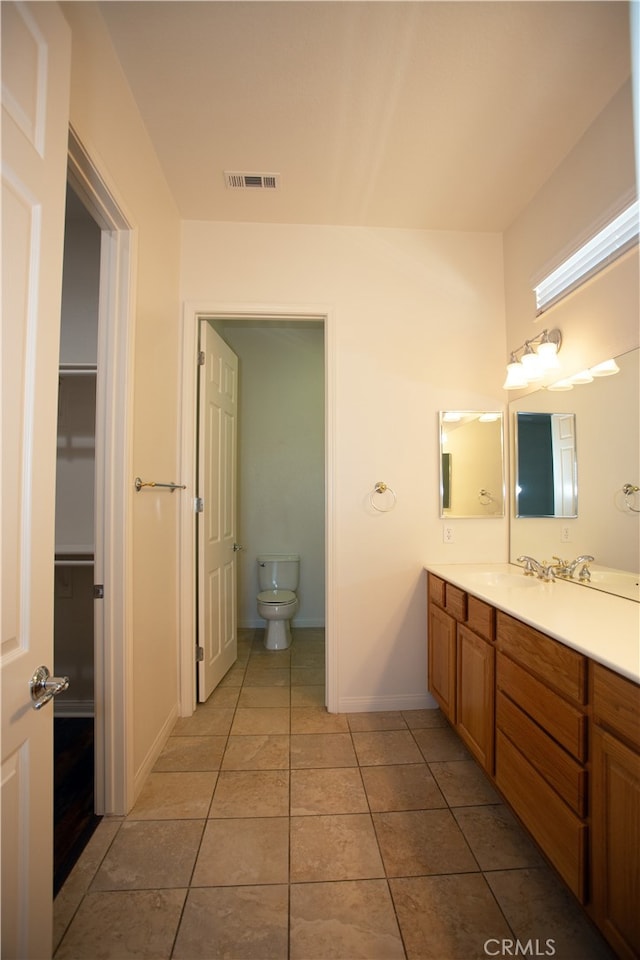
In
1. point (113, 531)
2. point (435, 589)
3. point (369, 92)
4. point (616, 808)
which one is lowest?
point (616, 808)

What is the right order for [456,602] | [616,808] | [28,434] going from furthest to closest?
[456,602], [616,808], [28,434]

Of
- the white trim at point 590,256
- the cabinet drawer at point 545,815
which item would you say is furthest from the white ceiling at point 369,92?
the cabinet drawer at point 545,815

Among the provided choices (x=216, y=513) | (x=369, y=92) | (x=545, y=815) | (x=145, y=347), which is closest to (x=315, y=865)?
(x=545, y=815)

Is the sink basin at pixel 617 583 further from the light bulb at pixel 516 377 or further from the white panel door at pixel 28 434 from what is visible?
the white panel door at pixel 28 434

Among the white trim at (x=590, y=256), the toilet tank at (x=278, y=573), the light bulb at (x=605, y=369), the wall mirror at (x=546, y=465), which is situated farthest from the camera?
the toilet tank at (x=278, y=573)

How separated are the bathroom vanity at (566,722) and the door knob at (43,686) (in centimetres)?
128

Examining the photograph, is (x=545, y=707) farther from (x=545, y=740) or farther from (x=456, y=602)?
(x=456, y=602)

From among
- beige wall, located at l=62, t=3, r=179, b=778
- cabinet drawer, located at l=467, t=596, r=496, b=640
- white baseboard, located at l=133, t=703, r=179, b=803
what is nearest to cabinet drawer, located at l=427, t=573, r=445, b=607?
cabinet drawer, located at l=467, t=596, r=496, b=640

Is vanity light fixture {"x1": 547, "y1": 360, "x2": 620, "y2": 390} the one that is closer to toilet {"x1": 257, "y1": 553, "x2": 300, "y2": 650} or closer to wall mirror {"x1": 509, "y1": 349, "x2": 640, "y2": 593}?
wall mirror {"x1": 509, "y1": 349, "x2": 640, "y2": 593}

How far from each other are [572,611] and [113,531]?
1734mm

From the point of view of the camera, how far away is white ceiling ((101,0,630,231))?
1.28 metres

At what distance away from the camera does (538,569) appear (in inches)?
77.2

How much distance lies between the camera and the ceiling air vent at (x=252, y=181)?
75.0 inches

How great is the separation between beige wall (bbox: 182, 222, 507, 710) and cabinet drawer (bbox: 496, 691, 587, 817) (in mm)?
868
